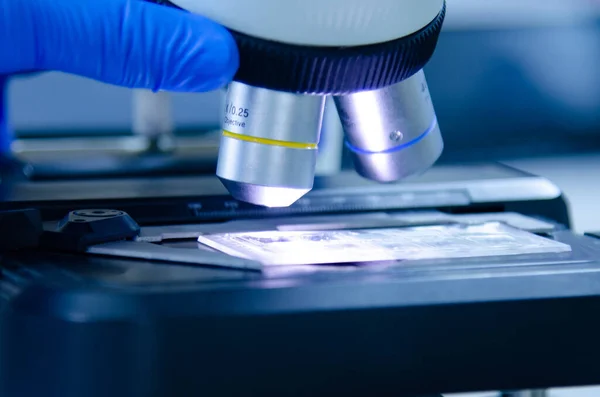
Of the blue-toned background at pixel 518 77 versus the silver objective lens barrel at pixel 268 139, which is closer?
the silver objective lens barrel at pixel 268 139

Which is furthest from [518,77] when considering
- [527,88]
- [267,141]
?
[267,141]

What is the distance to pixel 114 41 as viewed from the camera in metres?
0.60

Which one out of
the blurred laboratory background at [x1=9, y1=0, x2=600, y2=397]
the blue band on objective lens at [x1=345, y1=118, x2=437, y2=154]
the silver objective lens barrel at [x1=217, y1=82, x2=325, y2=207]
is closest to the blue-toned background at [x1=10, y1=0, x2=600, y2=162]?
the blurred laboratory background at [x1=9, y1=0, x2=600, y2=397]

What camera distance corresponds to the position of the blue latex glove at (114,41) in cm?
58

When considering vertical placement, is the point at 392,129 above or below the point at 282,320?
above

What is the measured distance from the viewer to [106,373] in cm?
55

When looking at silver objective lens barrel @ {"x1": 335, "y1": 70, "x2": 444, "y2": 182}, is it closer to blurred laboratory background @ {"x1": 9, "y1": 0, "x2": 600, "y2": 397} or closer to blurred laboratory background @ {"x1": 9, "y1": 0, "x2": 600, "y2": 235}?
blurred laboratory background @ {"x1": 9, "y1": 0, "x2": 600, "y2": 235}

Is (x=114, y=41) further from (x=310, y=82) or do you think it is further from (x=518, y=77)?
(x=518, y=77)

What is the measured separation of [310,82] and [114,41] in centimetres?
13

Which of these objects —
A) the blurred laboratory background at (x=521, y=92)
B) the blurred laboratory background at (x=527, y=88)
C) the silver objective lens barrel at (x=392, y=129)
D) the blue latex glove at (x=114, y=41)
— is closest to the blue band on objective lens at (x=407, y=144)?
the silver objective lens barrel at (x=392, y=129)

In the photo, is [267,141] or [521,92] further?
[521,92]

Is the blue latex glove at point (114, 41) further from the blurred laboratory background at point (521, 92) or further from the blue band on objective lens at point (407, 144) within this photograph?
the blurred laboratory background at point (521, 92)

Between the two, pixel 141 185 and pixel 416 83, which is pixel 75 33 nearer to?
pixel 416 83

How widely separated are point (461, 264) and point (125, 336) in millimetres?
249
